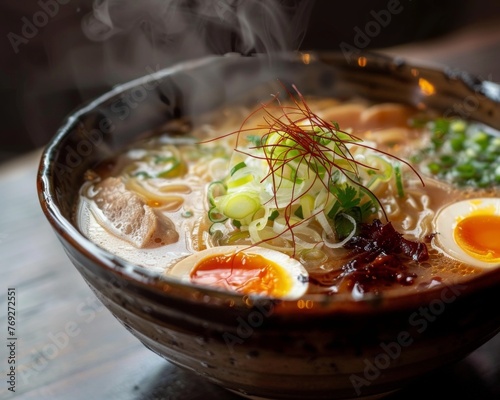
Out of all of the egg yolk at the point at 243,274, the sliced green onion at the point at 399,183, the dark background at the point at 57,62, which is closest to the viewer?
the egg yolk at the point at 243,274

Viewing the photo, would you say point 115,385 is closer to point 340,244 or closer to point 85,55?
point 340,244

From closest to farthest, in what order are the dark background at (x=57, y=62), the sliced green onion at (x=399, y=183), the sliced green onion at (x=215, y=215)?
1. the sliced green onion at (x=215, y=215)
2. the sliced green onion at (x=399, y=183)
3. the dark background at (x=57, y=62)

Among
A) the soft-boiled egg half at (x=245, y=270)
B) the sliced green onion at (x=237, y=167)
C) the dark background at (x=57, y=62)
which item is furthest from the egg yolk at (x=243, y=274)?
the dark background at (x=57, y=62)

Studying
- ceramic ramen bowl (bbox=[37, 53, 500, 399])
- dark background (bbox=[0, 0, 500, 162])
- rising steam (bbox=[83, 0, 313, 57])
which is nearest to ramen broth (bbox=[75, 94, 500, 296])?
ceramic ramen bowl (bbox=[37, 53, 500, 399])

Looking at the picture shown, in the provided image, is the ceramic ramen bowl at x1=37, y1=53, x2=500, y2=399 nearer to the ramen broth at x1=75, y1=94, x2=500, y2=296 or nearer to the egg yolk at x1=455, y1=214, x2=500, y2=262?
the ramen broth at x1=75, y1=94, x2=500, y2=296

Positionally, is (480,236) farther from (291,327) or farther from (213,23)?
(213,23)

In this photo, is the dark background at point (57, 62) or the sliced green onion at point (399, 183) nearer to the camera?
the sliced green onion at point (399, 183)

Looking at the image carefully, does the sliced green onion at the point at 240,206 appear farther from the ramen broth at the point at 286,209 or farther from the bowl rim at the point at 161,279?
the bowl rim at the point at 161,279
